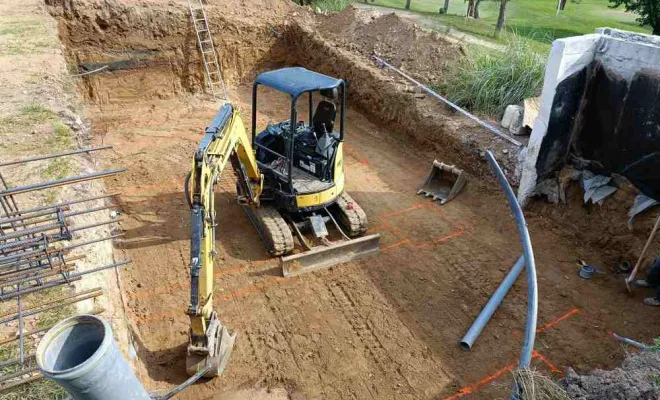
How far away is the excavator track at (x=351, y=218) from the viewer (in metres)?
8.01

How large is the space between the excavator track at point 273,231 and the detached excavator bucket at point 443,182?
3251mm

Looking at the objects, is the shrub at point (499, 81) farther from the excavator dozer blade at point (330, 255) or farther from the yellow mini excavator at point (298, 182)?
the excavator dozer blade at point (330, 255)

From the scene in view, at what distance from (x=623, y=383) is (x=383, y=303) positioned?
3.48 metres

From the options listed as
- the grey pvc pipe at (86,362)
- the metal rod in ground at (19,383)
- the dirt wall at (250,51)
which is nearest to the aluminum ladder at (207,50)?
the dirt wall at (250,51)

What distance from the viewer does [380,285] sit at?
7.38m

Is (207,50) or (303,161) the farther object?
(207,50)

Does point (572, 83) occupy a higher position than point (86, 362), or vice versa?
point (572, 83)

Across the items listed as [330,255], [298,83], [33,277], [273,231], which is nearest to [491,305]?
[330,255]

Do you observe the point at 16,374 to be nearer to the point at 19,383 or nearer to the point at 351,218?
the point at 19,383

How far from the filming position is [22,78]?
10492 millimetres

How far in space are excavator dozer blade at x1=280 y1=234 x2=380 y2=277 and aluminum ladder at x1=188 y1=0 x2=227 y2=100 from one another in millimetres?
8705

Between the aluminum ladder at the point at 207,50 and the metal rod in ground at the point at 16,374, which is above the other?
the aluminum ladder at the point at 207,50

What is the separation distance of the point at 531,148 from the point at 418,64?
5.56 metres

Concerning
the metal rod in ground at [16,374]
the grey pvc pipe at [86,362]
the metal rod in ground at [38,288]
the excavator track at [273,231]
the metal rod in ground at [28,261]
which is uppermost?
the grey pvc pipe at [86,362]
